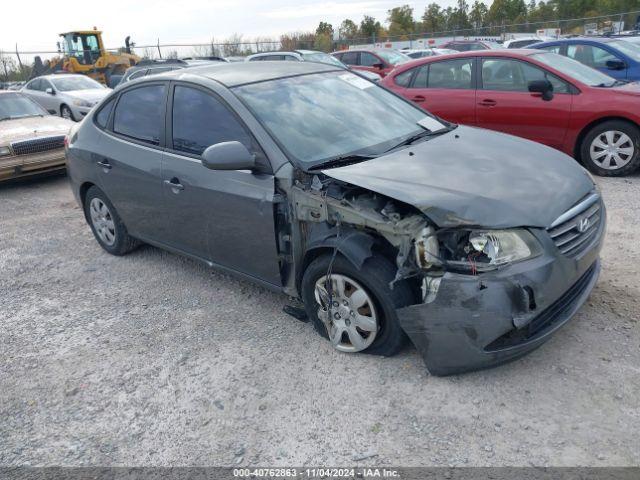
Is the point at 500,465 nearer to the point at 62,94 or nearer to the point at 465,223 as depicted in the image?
the point at 465,223

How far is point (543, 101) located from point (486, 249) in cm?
472

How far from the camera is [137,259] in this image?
524 cm

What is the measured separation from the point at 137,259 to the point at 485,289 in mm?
3624

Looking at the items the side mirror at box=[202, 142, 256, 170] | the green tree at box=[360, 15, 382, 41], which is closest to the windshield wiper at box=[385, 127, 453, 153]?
the side mirror at box=[202, 142, 256, 170]

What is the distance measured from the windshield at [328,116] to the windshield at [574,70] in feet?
11.3

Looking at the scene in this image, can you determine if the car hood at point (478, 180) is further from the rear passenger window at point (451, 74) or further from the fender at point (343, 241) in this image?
the rear passenger window at point (451, 74)

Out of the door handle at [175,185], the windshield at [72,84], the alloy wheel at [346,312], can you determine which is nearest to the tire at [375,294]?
the alloy wheel at [346,312]

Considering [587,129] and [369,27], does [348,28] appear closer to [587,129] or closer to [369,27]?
[369,27]

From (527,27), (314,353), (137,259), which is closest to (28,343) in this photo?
(137,259)

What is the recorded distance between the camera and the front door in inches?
139

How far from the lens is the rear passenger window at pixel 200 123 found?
12.1 ft

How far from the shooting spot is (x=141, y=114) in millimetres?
4516

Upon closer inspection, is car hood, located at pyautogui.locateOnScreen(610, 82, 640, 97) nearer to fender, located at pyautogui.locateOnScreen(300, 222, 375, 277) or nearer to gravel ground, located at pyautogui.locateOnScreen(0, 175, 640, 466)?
gravel ground, located at pyautogui.locateOnScreen(0, 175, 640, 466)

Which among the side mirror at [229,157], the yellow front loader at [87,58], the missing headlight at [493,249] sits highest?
the yellow front loader at [87,58]
